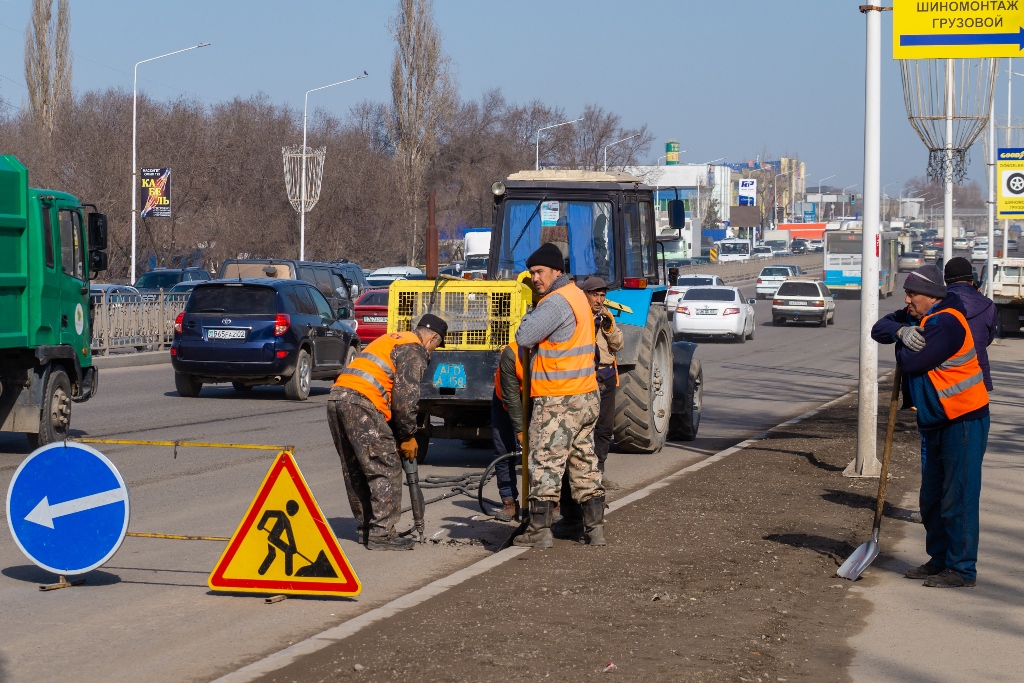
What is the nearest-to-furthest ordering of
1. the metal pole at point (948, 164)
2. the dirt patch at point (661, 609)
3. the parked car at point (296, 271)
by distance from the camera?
1. the dirt patch at point (661, 609)
2. the metal pole at point (948, 164)
3. the parked car at point (296, 271)

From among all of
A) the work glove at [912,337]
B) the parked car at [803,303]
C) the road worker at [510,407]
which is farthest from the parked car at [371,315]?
the work glove at [912,337]

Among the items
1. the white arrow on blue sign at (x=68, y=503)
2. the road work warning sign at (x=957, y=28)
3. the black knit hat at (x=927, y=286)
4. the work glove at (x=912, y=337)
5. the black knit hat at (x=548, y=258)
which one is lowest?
the white arrow on blue sign at (x=68, y=503)

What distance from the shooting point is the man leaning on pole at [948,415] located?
7434 millimetres

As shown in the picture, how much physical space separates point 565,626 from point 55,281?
833 centimetres

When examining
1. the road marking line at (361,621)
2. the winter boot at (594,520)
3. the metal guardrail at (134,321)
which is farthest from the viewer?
the metal guardrail at (134,321)

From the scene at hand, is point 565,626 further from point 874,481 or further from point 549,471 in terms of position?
point 874,481

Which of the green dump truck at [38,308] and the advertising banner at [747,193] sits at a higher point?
the advertising banner at [747,193]

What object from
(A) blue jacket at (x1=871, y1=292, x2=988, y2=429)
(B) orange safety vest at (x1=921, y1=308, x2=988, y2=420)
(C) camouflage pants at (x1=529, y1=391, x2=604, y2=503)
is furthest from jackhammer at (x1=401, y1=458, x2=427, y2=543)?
(B) orange safety vest at (x1=921, y1=308, x2=988, y2=420)

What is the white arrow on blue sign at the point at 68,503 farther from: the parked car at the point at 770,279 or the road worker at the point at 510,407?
the parked car at the point at 770,279

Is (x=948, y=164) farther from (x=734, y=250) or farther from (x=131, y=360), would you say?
(x=734, y=250)

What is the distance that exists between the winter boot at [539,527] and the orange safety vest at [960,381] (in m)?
2.47

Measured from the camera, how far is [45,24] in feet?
170

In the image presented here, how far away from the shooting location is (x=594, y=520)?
8.34m

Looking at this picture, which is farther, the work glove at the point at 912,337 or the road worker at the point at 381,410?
the road worker at the point at 381,410
